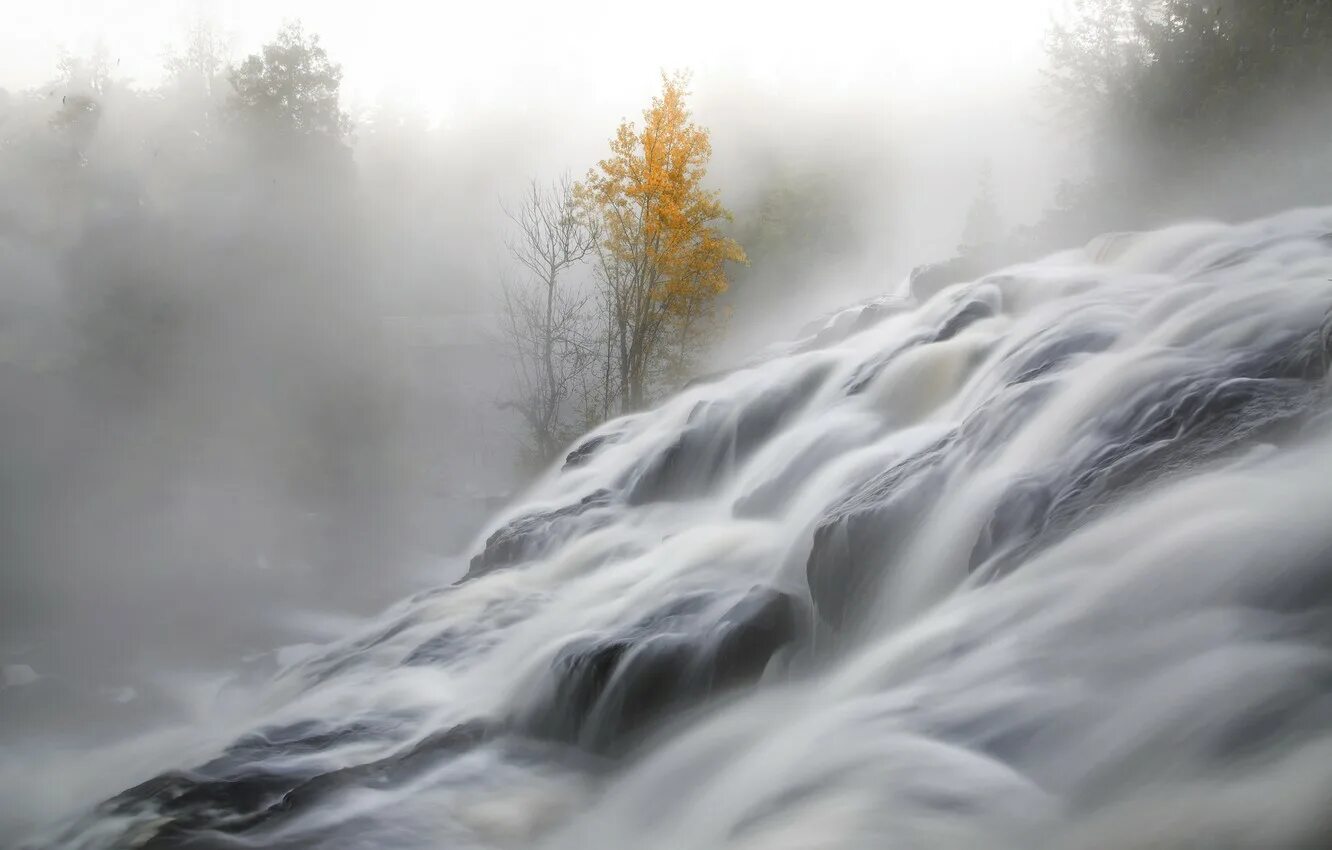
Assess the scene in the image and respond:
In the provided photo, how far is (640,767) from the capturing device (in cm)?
475

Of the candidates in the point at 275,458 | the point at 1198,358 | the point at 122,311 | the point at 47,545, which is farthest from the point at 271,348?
the point at 1198,358

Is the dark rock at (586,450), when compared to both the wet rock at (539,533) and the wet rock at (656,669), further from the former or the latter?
the wet rock at (656,669)

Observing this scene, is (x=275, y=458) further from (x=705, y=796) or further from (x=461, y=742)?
(x=705, y=796)

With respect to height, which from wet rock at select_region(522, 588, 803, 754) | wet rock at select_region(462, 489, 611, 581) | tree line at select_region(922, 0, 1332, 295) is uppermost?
tree line at select_region(922, 0, 1332, 295)

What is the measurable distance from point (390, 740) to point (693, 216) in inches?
605

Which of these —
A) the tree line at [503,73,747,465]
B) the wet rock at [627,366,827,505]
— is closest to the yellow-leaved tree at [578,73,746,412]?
the tree line at [503,73,747,465]

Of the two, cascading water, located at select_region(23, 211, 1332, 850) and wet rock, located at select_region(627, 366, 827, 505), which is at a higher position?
wet rock, located at select_region(627, 366, 827, 505)

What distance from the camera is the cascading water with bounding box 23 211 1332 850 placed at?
3234 mm

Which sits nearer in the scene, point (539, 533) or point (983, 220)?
point (539, 533)

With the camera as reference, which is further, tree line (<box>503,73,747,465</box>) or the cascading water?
tree line (<box>503,73,747,465</box>)

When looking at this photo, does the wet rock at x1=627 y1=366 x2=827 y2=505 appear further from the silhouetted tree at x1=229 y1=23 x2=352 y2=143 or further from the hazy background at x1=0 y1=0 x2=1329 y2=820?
the silhouetted tree at x1=229 y1=23 x2=352 y2=143

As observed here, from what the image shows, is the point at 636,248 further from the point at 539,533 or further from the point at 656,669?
the point at 656,669

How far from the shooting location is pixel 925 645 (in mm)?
4305

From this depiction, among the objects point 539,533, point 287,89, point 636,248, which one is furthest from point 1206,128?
point 287,89
